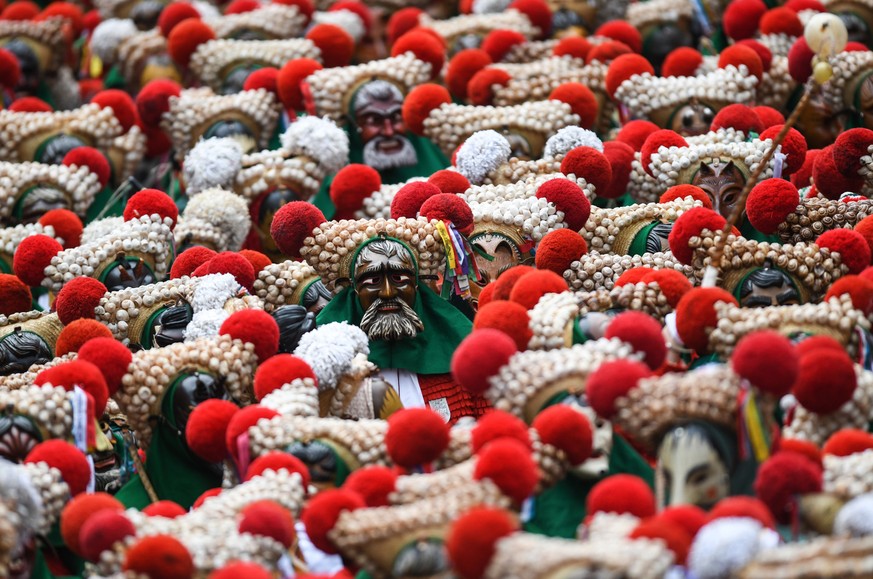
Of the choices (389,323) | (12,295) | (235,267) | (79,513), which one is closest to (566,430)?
(389,323)

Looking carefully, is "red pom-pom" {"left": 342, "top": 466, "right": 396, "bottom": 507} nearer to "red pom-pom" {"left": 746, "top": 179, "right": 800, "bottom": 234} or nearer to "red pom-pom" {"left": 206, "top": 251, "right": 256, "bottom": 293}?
"red pom-pom" {"left": 206, "top": 251, "right": 256, "bottom": 293}

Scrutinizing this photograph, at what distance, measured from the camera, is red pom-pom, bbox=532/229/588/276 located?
692 cm

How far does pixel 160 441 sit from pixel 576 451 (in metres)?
1.74

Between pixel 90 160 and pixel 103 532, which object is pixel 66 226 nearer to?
pixel 90 160

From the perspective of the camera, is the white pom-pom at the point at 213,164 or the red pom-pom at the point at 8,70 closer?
the white pom-pom at the point at 213,164

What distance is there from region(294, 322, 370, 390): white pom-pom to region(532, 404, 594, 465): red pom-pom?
1.03m

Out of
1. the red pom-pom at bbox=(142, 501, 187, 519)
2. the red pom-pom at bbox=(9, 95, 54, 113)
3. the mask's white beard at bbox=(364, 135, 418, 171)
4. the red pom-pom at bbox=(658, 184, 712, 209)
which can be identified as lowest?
the red pom-pom at bbox=(142, 501, 187, 519)

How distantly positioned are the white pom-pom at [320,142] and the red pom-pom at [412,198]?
1030mm

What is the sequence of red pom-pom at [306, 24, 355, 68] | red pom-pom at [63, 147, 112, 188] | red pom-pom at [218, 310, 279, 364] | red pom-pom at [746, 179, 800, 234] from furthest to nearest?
1. red pom-pom at [306, 24, 355, 68]
2. red pom-pom at [63, 147, 112, 188]
3. red pom-pom at [746, 179, 800, 234]
4. red pom-pom at [218, 310, 279, 364]

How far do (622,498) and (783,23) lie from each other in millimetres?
4620

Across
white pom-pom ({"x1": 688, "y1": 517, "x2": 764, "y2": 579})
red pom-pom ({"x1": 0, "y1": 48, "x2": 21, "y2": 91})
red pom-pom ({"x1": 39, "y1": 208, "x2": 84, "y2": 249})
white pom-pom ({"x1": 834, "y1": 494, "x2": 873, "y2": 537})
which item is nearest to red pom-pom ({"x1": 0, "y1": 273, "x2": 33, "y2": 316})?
red pom-pom ({"x1": 39, "y1": 208, "x2": 84, "y2": 249})

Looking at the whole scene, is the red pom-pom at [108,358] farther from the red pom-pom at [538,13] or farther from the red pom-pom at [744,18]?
the red pom-pom at [744,18]

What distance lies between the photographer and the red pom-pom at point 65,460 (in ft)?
18.8

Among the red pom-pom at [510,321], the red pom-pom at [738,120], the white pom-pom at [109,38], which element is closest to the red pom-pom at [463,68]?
the red pom-pom at [738,120]
